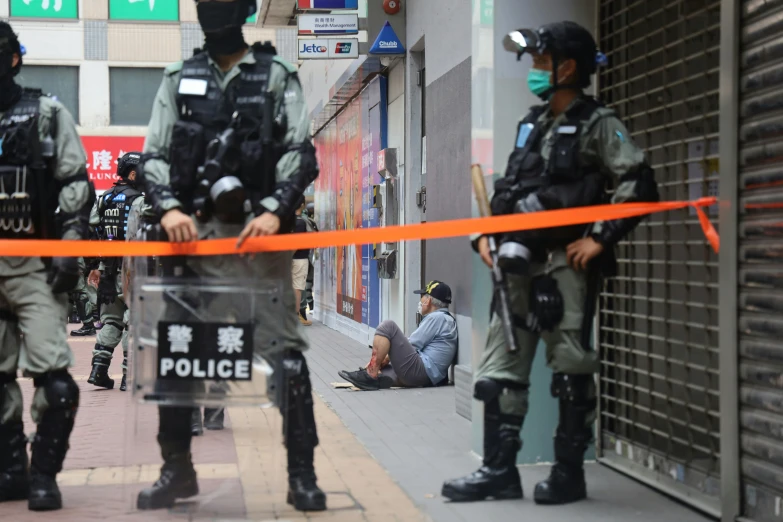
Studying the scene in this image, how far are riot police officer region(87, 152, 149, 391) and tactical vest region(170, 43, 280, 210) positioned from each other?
507 centimetres

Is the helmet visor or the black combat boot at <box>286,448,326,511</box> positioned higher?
the helmet visor

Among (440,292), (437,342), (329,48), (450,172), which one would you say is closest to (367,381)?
Answer: (437,342)

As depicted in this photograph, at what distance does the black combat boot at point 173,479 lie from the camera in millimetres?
4809

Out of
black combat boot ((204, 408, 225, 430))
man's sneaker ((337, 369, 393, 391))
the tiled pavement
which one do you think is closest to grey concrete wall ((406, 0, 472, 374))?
man's sneaker ((337, 369, 393, 391))

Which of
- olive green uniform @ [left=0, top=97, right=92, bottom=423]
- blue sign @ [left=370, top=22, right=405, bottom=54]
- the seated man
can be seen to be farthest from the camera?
blue sign @ [left=370, top=22, right=405, bottom=54]

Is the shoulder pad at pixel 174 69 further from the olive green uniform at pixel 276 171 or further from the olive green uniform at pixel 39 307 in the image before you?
the olive green uniform at pixel 39 307

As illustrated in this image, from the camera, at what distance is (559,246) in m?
5.02

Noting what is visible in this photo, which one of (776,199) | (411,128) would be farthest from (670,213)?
(411,128)

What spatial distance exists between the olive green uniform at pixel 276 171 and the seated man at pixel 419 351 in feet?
16.3

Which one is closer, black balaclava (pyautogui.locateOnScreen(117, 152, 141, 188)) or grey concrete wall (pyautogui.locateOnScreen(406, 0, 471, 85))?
grey concrete wall (pyautogui.locateOnScreen(406, 0, 471, 85))

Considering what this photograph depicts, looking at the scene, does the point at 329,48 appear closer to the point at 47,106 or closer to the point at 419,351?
the point at 419,351

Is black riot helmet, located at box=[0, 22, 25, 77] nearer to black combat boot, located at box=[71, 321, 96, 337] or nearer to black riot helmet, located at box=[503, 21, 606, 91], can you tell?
black riot helmet, located at box=[503, 21, 606, 91]

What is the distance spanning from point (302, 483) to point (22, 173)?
1.92 meters

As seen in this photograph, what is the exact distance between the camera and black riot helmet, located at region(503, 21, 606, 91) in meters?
4.96
